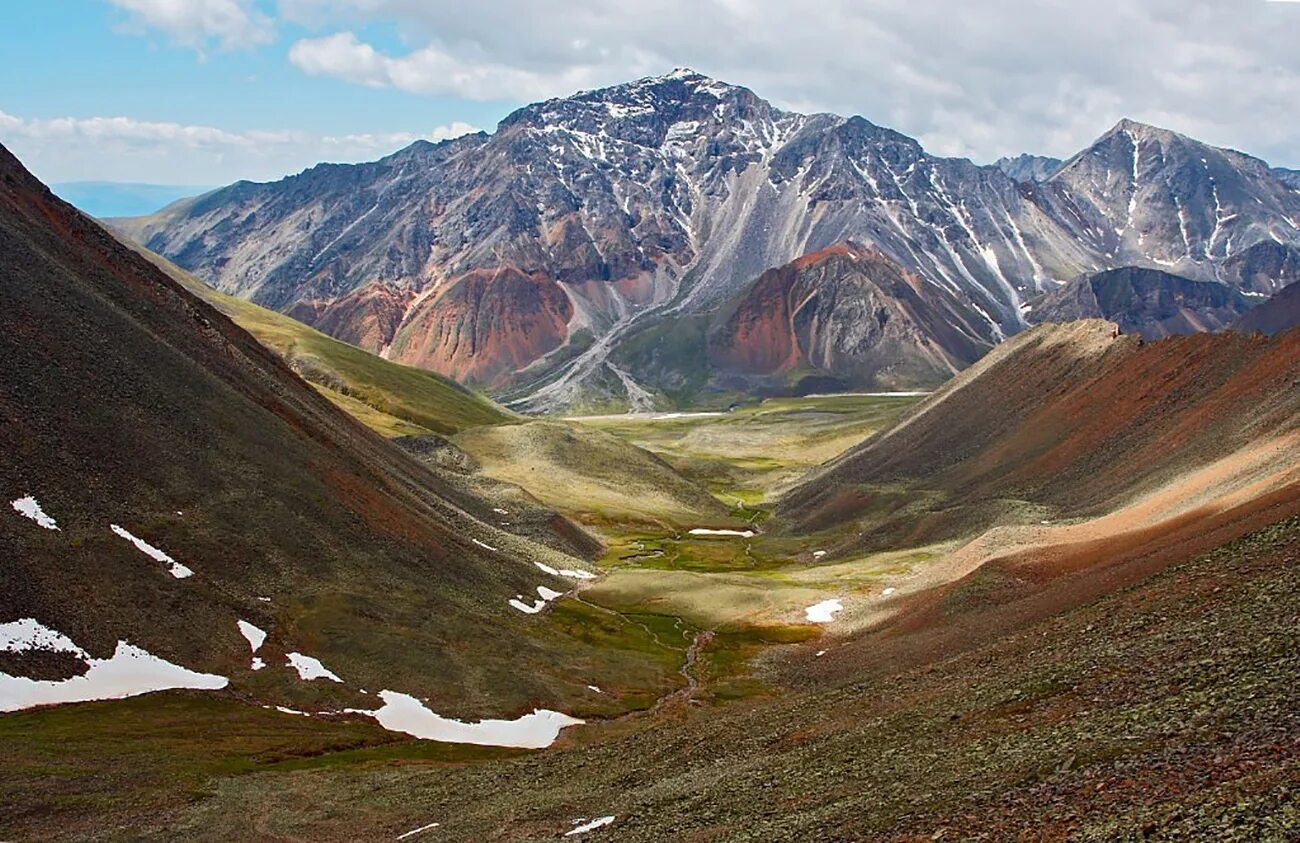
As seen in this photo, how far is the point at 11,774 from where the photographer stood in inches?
2072

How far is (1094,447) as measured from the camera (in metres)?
140

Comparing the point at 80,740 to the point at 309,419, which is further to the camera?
the point at 309,419

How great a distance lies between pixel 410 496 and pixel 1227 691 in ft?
343

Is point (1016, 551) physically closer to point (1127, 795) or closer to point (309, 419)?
point (1127, 795)

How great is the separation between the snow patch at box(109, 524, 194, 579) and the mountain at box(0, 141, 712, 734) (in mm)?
162

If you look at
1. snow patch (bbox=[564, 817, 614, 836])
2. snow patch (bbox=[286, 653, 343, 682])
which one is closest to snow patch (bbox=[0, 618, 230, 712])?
snow patch (bbox=[286, 653, 343, 682])

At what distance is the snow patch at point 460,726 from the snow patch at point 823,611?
129 ft

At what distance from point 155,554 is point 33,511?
884 cm

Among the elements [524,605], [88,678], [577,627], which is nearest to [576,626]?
Answer: [577,627]

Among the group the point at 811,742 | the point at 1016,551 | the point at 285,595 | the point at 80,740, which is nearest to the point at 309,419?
the point at 285,595

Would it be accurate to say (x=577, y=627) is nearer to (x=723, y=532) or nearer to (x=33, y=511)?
(x=33, y=511)

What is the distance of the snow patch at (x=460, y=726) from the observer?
74.4m

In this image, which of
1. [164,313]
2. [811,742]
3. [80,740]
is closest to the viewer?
[811,742]

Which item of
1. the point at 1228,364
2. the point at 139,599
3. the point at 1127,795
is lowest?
the point at 139,599
